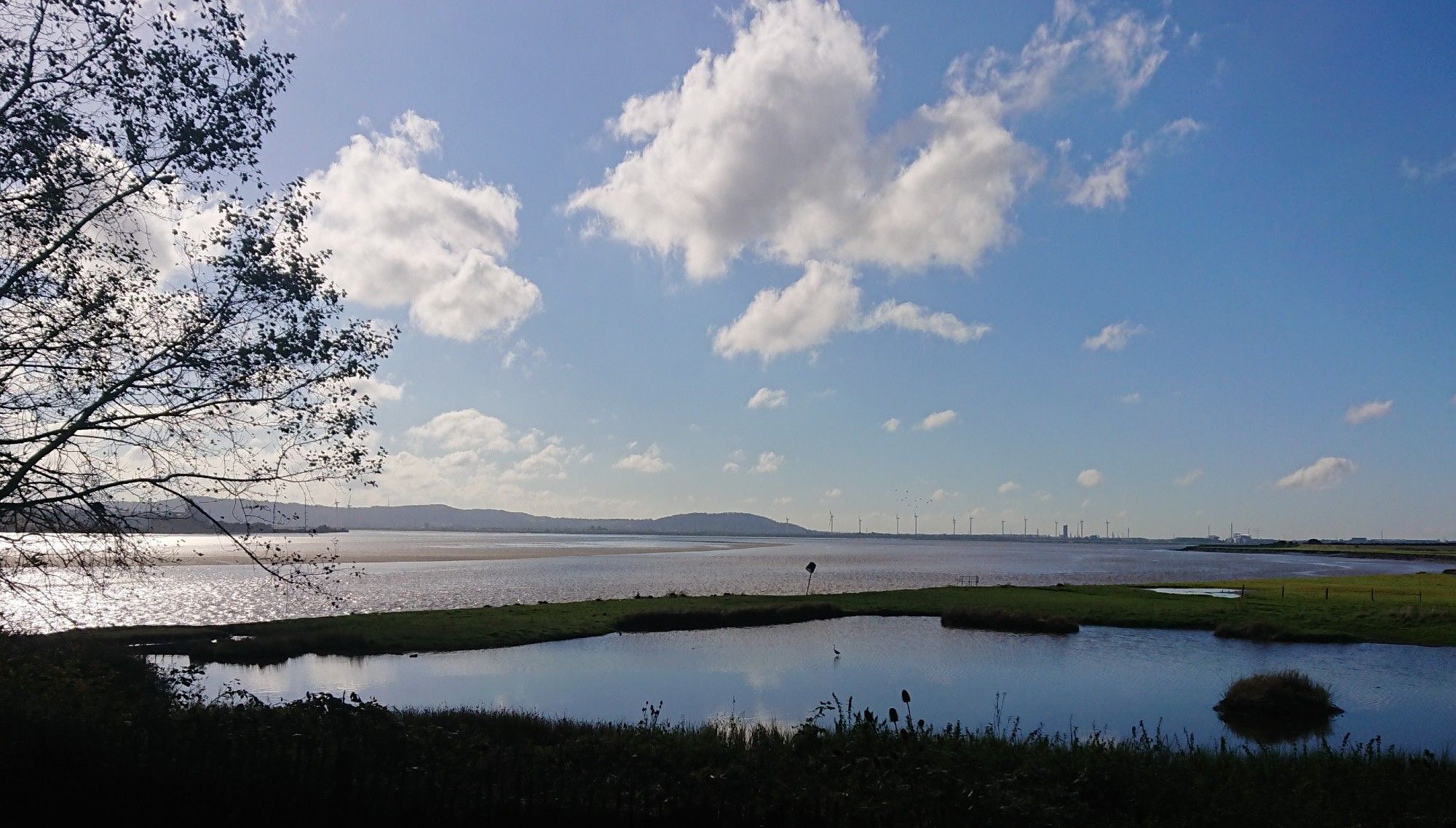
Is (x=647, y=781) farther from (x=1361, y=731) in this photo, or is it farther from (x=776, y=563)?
(x=776, y=563)

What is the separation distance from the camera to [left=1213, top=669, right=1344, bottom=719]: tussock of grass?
30203 mm

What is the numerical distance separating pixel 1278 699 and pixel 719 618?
32.2 metres

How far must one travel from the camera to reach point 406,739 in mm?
15406

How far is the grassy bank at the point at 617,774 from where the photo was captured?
11.8m

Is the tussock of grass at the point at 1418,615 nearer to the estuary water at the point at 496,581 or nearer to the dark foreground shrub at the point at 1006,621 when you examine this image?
the dark foreground shrub at the point at 1006,621

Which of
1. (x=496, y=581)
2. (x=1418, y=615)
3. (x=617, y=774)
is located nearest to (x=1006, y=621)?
(x=1418, y=615)

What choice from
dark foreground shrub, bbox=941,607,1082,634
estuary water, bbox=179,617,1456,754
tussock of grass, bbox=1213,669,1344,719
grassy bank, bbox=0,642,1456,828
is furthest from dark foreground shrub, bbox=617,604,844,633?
grassy bank, bbox=0,642,1456,828

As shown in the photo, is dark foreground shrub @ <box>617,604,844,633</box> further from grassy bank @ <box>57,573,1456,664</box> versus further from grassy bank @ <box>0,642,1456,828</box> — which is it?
grassy bank @ <box>0,642,1456,828</box>

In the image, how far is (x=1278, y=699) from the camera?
3048cm

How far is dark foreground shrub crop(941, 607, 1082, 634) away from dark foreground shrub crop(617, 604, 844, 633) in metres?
8.17

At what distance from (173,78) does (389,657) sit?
30.8 m

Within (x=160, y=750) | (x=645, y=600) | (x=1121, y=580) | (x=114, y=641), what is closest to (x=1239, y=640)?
(x=645, y=600)

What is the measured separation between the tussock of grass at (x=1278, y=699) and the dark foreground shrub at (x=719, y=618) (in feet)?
95.7

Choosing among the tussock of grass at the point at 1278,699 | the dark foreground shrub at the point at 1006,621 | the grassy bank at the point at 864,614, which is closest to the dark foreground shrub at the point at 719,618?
the grassy bank at the point at 864,614
